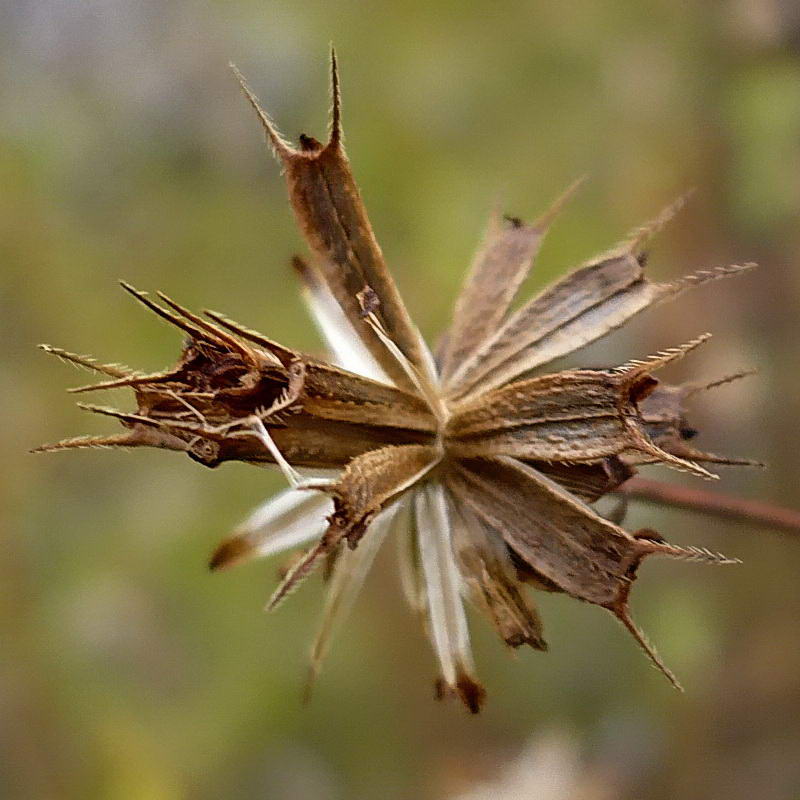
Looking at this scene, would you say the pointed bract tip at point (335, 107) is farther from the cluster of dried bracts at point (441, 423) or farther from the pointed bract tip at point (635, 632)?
the pointed bract tip at point (635, 632)

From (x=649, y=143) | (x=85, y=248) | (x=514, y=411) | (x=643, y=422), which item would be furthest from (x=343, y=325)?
(x=85, y=248)

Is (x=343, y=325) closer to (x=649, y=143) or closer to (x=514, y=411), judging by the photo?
(x=514, y=411)

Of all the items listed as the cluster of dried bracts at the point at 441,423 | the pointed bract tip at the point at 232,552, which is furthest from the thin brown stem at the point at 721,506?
the pointed bract tip at the point at 232,552

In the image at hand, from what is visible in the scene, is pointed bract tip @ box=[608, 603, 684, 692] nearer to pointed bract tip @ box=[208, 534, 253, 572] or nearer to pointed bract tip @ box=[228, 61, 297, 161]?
pointed bract tip @ box=[208, 534, 253, 572]

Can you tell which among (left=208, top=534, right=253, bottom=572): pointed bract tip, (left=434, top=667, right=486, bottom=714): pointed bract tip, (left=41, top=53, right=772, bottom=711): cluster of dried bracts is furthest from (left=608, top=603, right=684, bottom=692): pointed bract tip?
(left=208, top=534, right=253, bottom=572): pointed bract tip

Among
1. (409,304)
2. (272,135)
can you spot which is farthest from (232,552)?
(409,304)

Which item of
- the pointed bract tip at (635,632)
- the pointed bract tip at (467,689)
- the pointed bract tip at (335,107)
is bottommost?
the pointed bract tip at (467,689)
